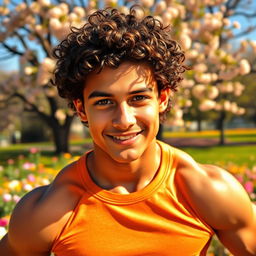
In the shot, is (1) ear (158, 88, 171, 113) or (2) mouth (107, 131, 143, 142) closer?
(2) mouth (107, 131, 143, 142)

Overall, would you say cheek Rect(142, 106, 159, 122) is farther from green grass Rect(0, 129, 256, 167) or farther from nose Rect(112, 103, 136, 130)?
green grass Rect(0, 129, 256, 167)

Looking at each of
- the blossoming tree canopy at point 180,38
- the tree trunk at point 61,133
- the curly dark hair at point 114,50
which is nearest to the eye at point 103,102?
the curly dark hair at point 114,50

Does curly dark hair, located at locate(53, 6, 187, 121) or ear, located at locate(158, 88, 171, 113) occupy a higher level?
curly dark hair, located at locate(53, 6, 187, 121)

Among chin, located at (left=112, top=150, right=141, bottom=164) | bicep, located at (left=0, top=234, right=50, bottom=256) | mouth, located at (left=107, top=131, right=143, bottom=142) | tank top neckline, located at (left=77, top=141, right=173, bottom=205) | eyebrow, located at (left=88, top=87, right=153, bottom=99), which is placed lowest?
bicep, located at (left=0, top=234, right=50, bottom=256)

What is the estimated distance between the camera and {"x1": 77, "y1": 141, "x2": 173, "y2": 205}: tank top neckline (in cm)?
156

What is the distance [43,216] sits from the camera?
1585mm

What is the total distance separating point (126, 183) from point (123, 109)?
35 centimetres

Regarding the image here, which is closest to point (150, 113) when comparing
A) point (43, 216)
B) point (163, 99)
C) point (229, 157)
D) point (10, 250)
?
point (163, 99)

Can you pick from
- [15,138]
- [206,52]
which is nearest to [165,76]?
[206,52]

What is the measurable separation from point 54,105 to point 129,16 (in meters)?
15.0

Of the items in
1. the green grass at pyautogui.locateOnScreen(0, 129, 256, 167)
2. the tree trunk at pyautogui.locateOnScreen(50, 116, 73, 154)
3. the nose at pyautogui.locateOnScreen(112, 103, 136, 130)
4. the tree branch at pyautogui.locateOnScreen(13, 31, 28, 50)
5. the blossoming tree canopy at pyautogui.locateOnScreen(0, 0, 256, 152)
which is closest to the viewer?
the nose at pyautogui.locateOnScreen(112, 103, 136, 130)

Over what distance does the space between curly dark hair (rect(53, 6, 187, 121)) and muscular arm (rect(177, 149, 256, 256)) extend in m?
0.41

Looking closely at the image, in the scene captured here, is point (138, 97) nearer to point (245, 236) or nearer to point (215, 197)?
point (215, 197)

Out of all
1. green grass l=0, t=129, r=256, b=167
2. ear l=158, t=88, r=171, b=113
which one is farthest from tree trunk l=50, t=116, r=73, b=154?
ear l=158, t=88, r=171, b=113
